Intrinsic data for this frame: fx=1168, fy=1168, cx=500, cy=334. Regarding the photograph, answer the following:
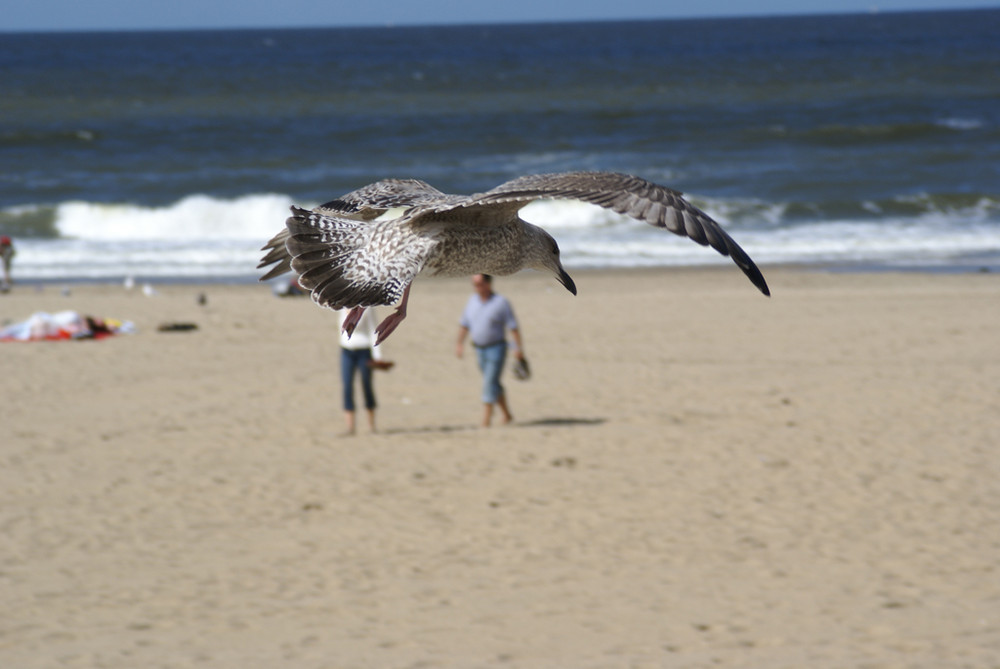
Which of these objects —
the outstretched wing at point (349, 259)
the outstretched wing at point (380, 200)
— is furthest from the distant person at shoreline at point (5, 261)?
the outstretched wing at point (349, 259)

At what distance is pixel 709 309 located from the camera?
16125 mm

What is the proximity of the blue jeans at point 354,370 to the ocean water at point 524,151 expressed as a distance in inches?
401

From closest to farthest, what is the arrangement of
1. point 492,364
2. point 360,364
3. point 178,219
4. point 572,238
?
point 360,364 < point 492,364 < point 572,238 < point 178,219

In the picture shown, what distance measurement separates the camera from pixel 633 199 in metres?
3.57

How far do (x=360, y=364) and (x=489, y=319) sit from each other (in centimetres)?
117

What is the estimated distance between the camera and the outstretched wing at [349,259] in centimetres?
368

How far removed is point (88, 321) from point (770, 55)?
74.8m

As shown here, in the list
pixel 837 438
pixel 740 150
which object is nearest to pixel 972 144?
pixel 740 150

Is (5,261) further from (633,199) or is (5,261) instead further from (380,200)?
(633,199)

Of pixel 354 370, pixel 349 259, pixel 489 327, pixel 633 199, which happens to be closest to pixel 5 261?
pixel 354 370

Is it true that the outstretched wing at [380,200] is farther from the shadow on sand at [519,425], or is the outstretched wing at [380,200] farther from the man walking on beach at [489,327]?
the shadow on sand at [519,425]

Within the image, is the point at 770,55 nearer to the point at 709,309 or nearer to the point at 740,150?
the point at 740,150

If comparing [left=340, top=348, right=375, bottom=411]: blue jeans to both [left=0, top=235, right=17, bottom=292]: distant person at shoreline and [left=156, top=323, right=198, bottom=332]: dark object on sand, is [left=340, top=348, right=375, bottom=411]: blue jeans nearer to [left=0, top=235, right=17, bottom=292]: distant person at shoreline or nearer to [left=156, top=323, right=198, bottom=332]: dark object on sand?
[left=156, top=323, right=198, bottom=332]: dark object on sand

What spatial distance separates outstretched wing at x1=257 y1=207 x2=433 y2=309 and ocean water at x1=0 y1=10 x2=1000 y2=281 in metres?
16.4
